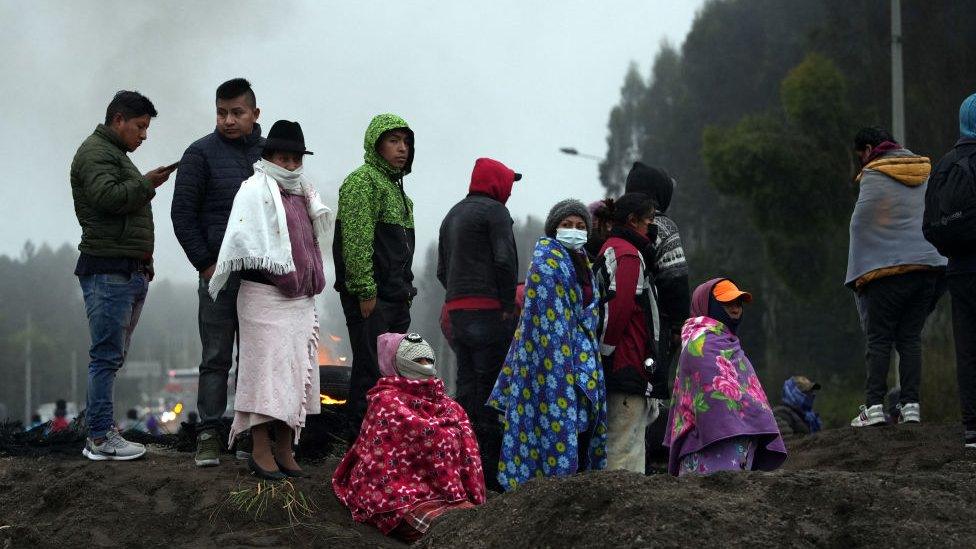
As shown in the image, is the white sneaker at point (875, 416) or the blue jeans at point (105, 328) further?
the white sneaker at point (875, 416)

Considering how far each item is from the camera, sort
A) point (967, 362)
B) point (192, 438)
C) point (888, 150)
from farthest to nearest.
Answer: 1. point (888, 150)
2. point (192, 438)
3. point (967, 362)

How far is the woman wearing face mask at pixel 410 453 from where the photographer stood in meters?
6.83

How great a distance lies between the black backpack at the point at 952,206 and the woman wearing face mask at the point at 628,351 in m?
1.72

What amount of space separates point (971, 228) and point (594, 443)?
98.0 inches

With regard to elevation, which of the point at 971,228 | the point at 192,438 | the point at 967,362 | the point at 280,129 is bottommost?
the point at 192,438

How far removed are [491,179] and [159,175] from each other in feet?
7.00

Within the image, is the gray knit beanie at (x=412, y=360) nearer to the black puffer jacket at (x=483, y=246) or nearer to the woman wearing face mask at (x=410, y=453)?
the woman wearing face mask at (x=410, y=453)

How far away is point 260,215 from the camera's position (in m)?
7.36

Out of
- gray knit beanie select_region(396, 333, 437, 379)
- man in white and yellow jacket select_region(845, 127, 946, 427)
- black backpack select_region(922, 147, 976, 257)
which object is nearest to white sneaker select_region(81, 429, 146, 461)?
gray knit beanie select_region(396, 333, 437, 379)

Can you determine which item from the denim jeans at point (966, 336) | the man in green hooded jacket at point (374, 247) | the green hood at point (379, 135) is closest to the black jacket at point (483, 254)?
the man in green hooded jacket at point (374, 247)

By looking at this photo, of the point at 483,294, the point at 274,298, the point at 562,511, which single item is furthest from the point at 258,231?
the point at 562,511

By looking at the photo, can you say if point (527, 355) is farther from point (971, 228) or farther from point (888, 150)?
point (888, 150)

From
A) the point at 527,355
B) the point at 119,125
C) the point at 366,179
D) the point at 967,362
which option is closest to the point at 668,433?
the point at 527,355

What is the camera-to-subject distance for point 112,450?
8.09 metres
